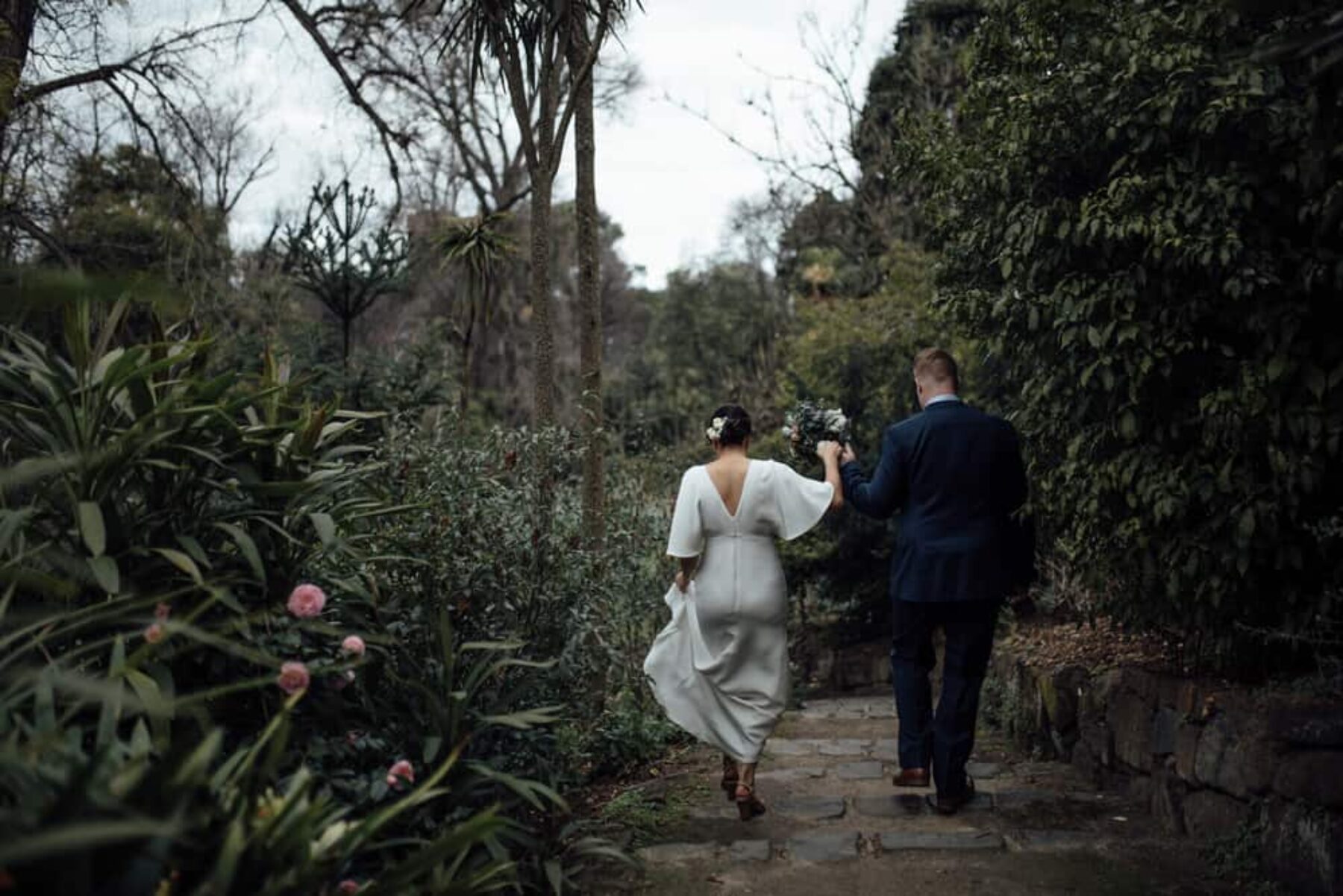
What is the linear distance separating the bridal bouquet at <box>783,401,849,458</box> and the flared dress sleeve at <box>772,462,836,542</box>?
42cm

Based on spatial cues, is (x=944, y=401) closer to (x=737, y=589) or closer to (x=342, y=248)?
(x=737, y=589)

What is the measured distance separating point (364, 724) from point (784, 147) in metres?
12.7

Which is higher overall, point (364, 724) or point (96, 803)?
point (96, 803)

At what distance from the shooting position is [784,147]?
1508 cm

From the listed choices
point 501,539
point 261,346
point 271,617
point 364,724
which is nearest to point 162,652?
point 271,617

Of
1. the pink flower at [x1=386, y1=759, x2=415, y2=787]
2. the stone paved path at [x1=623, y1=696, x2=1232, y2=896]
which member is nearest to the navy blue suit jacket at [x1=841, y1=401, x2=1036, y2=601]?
the stone paved path at [x1=623, y1=696, x2=1232, y2=896]

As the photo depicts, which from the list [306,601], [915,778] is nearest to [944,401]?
[915,778]

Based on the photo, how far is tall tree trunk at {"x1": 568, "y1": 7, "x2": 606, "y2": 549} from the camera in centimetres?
586

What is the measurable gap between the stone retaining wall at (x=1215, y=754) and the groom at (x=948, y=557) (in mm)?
661

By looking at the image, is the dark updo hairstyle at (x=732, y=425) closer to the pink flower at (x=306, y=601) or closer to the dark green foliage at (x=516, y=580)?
the dark green foliage at (x=516, y=580)

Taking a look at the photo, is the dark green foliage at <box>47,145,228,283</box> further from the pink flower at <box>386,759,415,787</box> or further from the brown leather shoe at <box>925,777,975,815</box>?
the pink flower at <box>386,759,415,787</box>

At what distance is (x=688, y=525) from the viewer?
5027 mm

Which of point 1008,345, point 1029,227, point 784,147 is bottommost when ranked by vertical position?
point 1008,345

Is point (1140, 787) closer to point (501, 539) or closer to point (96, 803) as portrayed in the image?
point (501, 539)
